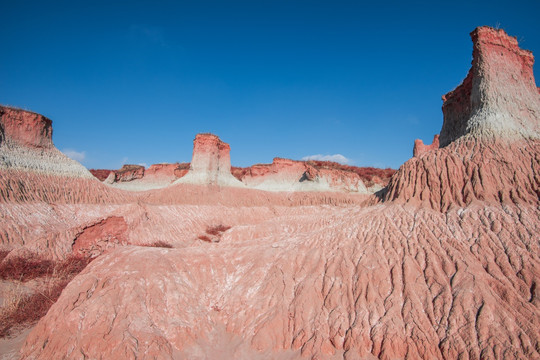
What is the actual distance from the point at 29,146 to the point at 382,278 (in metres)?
24.6

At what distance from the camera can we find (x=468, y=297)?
6484 millimetres

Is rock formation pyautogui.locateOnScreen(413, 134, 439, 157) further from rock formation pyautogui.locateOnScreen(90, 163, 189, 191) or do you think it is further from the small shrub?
the small shrub

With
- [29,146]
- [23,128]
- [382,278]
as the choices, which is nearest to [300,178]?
[29,146]

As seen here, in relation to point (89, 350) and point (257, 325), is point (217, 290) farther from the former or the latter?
point (89, 350)

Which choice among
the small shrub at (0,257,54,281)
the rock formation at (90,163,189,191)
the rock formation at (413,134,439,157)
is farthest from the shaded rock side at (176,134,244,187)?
the rock formation at (413,134,439,157)

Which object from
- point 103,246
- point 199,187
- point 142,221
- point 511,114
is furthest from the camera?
point 199,187

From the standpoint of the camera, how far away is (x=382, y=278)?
24.6 feet

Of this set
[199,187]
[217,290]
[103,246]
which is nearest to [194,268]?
[217,290]

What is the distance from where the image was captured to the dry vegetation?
27.7 feet

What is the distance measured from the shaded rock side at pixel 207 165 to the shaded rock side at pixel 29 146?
949cm

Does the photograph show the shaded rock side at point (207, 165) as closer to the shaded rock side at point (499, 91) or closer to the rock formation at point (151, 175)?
the rock formation at point (151, 175)

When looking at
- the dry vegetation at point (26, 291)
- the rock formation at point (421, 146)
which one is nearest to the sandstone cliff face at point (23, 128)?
the dry vegetation at point (26, 291)

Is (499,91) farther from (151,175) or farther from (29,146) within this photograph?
(151,175)

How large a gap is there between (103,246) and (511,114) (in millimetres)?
18575
